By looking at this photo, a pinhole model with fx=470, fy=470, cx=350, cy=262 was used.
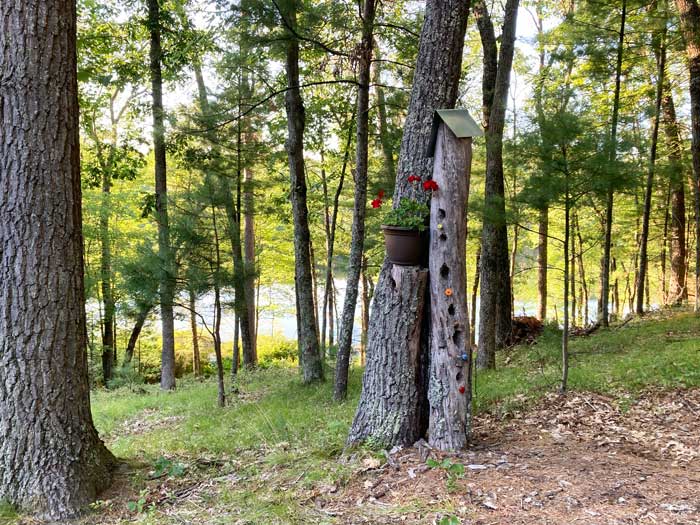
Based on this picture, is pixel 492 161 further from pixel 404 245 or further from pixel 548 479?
pixel 548 479

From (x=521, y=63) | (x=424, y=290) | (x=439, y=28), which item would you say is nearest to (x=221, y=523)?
(x=424, y=290)

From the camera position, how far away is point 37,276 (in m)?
3.25

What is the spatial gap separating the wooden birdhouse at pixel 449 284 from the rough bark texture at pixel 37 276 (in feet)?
8.65

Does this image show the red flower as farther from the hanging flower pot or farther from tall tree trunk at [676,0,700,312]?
tall tree trunk at [676,0,700,312]

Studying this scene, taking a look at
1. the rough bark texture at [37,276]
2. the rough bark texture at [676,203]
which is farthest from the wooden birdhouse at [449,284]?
the rough bark texture at [676,203]

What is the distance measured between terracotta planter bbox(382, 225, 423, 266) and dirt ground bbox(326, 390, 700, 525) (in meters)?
1.45

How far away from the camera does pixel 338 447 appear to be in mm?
3908

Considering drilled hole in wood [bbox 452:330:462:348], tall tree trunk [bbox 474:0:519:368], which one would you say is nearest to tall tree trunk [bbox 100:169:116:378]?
tall tree trunk [bbox 474:0:519:368]

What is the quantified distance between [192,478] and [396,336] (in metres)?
2.01

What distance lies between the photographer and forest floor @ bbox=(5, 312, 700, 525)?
2.80 m

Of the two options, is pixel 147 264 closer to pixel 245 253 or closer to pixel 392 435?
pixel 392 435

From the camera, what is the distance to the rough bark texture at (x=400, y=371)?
3693 mm

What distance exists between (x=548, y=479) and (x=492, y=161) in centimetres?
448

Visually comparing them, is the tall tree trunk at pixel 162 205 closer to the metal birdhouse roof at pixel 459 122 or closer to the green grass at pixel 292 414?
the green grass at pixel 292 414
